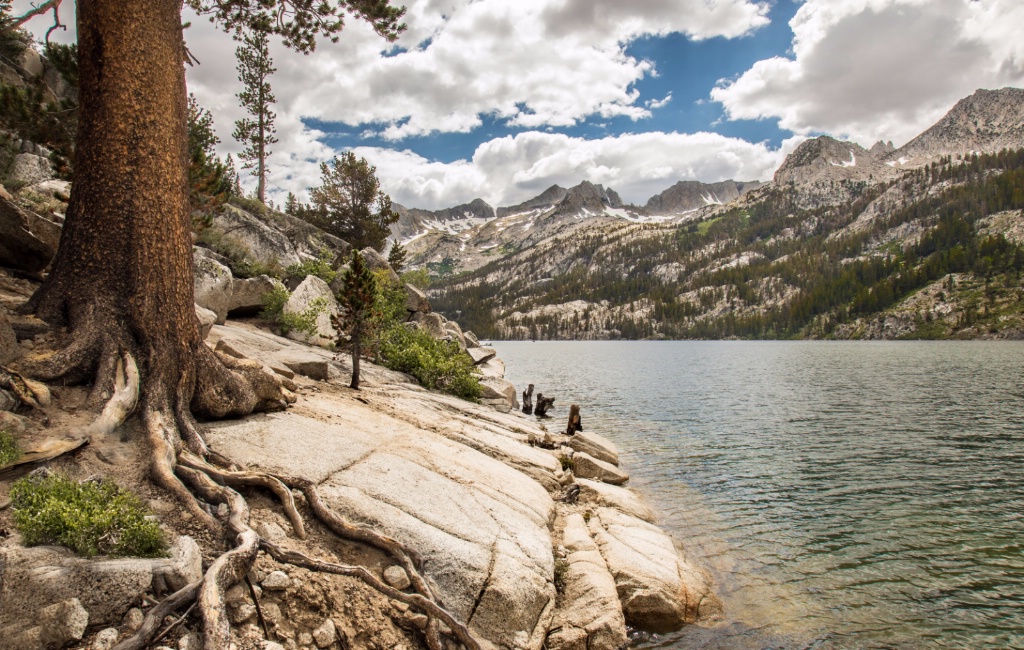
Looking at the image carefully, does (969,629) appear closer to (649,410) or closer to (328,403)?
(328,403)

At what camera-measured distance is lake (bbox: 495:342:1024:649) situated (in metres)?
12.8

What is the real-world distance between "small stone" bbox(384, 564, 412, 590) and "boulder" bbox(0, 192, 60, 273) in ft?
43.8

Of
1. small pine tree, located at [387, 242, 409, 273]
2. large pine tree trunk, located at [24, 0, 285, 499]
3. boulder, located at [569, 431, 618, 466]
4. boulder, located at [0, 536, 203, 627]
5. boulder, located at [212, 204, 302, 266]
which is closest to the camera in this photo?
boulder, located at [0, 536, 203, 627]

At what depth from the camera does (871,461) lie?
1112 inches

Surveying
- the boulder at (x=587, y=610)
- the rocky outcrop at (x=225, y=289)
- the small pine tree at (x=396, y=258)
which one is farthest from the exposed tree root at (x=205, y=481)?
the small pine tree at (x=396, y=258)

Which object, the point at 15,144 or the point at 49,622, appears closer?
the point at 49,622

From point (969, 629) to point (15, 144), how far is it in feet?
135

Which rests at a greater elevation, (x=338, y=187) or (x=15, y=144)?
(x=338, y=187)

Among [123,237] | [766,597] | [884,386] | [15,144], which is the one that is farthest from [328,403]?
[884,386]

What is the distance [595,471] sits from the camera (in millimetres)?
23266

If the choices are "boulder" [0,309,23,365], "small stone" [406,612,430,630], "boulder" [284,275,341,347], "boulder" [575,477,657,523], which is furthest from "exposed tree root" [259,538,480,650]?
"boulder" [284,275,341,347]

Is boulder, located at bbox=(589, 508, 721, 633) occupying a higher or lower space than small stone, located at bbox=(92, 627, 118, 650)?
lower

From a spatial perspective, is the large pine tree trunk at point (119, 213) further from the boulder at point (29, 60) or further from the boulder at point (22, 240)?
the boulder at point (29, 60)

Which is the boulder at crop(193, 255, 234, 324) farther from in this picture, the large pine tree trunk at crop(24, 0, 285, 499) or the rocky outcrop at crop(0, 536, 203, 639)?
the rocky outcrop at crop(0, 536, 203, 639)
